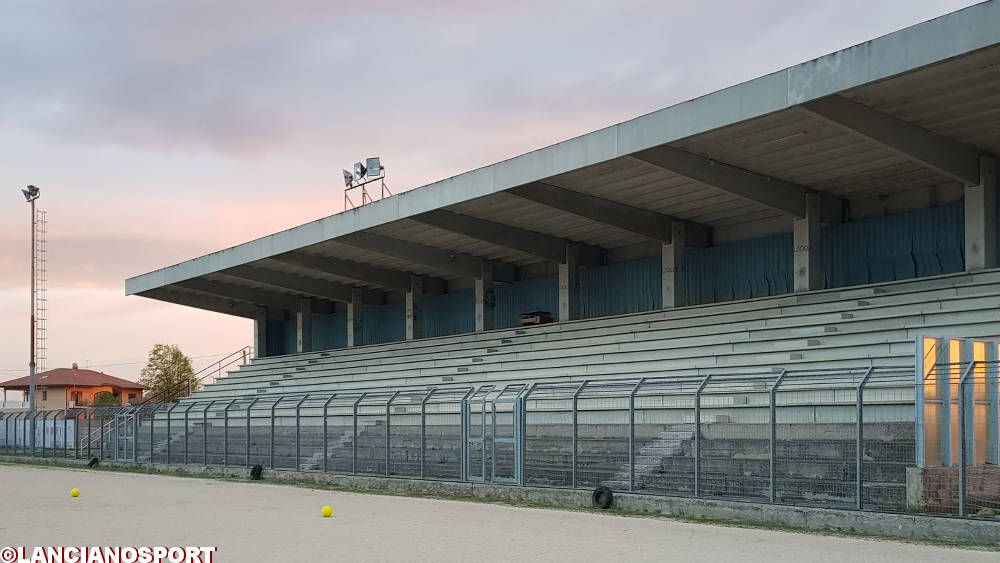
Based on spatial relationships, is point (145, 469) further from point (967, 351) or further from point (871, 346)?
point (967, 351)

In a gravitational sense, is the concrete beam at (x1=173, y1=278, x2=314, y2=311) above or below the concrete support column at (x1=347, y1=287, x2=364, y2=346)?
above

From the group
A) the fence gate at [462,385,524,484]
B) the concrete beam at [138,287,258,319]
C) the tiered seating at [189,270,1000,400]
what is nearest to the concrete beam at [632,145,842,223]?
the tiered seating at [189,270,1000,400]

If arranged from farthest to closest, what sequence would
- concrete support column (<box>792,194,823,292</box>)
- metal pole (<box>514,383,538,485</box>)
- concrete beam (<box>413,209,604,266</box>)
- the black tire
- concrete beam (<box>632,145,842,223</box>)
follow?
concrete beam (<box>413,209,604,266</box>), concrete support column (<box>792,194,823,292</box>), concrete beam (<box>632,145,842,223</box>), metal pole (<box>514,383,538,485</box>), the black tire

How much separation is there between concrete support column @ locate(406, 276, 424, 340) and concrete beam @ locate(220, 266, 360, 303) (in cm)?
371

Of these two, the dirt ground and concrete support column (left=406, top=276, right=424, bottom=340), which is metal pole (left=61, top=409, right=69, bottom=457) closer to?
concrete support column (left=406, top=276, right=424, bottom=340)

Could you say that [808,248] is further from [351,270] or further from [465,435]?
[351,270]

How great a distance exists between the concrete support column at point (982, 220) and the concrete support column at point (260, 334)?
32867 mm

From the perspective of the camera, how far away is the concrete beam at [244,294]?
41156 mm

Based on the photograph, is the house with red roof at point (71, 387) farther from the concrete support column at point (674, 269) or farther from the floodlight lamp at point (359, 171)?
the concrete support column at point (674, 269)

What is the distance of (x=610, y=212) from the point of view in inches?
1041

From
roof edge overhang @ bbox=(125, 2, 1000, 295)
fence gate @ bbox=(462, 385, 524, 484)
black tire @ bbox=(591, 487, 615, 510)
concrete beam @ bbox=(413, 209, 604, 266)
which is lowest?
black tire @ bbox=(591, 487, 615, 510)

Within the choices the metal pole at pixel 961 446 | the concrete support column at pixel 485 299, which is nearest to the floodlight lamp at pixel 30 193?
the concrete support column at pixel 485 299

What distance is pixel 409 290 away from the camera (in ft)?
127

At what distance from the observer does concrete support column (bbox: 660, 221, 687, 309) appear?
2784 centimetres
